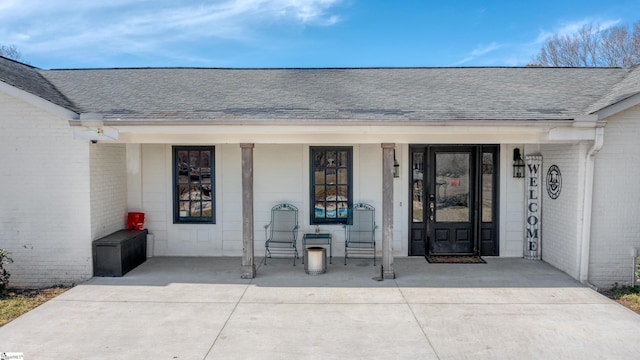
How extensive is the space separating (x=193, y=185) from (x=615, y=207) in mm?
7359

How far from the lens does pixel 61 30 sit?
20453 mm

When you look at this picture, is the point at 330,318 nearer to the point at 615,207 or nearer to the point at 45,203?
the point at 615,207

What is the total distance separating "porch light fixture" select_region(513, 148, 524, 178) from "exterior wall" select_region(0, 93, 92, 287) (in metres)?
7.55

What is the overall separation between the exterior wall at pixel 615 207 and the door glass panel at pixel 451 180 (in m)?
2.31

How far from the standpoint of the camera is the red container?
8.76 meters

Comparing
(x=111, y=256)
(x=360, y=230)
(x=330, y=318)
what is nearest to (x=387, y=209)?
(x=360, y=230)

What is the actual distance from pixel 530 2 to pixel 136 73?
14.1 m

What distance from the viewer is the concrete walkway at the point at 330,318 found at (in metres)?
4.79

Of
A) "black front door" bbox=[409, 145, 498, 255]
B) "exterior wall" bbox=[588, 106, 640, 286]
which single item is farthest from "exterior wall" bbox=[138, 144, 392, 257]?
"exterior wall" bbox=[588, 106, 640, 286]

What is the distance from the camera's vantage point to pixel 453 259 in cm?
871

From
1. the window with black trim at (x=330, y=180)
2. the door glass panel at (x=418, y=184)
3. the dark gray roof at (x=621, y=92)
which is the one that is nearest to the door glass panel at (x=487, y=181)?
the door glass panel at (x=418, y=184)

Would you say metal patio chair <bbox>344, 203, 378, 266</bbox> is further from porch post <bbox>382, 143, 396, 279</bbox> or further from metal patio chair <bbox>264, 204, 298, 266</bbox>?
porch post <bbox>382, 143, 396, 279</bbox>

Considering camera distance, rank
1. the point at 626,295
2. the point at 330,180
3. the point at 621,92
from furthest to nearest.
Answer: the point at 330,180 → the point at 621,92 → the point at 626,295

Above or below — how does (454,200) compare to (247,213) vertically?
above
